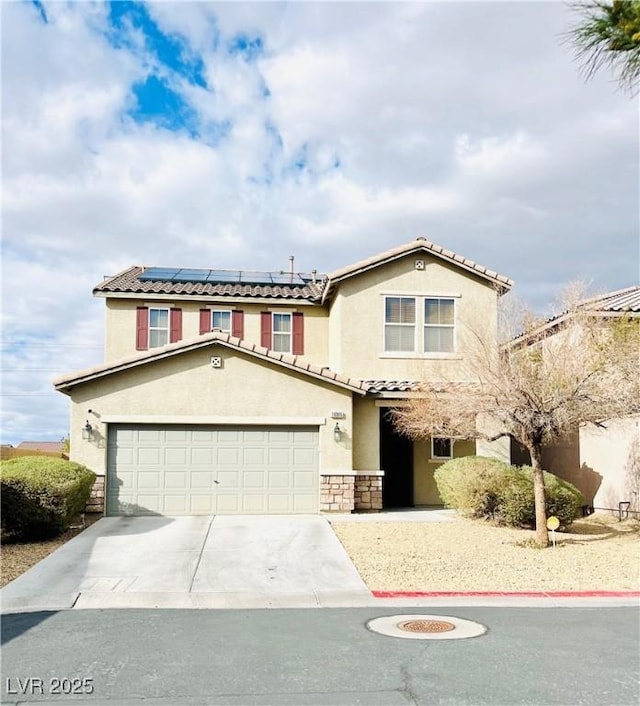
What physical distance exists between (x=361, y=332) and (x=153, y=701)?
15.0 m

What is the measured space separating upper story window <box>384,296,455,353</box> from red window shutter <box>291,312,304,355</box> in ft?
10.7

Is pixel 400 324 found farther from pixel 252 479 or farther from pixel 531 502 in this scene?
pixel 531 502

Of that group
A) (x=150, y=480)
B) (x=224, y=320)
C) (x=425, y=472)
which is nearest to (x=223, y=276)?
(x=224, y=320)

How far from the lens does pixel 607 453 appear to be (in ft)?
64.2

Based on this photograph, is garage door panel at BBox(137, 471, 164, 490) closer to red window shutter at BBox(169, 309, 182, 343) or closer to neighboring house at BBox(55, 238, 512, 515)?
neighboring house at BBox(55, 238, 512, 515)

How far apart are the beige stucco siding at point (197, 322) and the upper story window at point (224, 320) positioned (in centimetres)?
10

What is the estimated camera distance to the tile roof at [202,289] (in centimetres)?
2217

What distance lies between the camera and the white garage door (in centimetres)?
1745

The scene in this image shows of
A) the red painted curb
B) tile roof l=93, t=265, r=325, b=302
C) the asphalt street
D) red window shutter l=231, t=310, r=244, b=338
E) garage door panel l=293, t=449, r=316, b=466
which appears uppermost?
tile roof l=93, t=265, r=325, b=302

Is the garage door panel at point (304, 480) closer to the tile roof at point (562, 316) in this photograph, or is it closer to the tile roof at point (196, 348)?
the tile roof at point (196, 348)

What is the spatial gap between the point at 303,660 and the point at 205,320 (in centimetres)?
1620

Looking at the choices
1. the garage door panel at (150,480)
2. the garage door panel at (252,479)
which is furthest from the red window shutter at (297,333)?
the garage door panel at (150,480)

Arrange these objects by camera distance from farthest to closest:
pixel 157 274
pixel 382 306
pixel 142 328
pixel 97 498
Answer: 1. pixel 157 274
2. pixel 142 328
3. pixel 382 306
4. pixel 97 498

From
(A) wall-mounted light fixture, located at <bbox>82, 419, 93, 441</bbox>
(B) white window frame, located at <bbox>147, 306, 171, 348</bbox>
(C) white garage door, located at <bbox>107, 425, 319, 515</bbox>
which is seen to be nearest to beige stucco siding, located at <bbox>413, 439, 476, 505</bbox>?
(C) white garage door, located at <bbox>107, 425, 319, 515</bbox>
